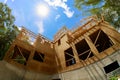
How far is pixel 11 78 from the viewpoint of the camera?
16.1 m

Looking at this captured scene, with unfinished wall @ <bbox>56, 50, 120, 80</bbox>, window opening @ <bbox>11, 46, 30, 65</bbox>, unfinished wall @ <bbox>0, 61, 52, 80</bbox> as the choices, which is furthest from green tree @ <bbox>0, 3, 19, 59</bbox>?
unfinished wall @ <bbox>56, 50, 120, 80</bbox>

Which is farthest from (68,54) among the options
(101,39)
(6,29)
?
(6,29)

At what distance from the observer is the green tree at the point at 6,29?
64.0 feet

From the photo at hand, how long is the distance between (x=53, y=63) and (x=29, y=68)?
363 centimetres

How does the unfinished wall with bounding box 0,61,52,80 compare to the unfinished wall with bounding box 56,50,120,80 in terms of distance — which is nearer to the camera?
the unfinished wall with bounding box 56,50,120,80

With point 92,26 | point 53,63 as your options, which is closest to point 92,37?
point 92,26

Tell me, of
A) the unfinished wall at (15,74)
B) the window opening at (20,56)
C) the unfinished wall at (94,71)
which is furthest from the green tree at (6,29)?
the unfinished wall at (94,71)

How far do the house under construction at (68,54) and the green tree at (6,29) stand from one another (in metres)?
1.63

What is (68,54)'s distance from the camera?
19984mm

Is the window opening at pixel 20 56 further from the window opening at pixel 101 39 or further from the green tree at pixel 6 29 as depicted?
the window opening at pixel 101 39

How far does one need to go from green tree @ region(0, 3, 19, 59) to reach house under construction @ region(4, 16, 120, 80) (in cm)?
163

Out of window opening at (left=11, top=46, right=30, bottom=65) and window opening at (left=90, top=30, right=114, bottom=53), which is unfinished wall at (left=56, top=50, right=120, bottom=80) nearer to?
window opening at (left=90, top=30, right=114, bottom=53)

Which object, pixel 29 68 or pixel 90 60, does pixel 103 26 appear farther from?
pixel 29 68

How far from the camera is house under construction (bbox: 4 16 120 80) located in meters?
15.1
